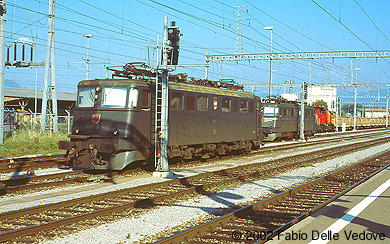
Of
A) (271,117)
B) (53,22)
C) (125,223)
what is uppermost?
(53,22)

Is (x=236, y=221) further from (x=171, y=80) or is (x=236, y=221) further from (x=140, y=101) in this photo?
(x=171, y=80)

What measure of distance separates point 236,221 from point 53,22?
21523mm

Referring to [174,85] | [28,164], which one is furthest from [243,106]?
[28,164]

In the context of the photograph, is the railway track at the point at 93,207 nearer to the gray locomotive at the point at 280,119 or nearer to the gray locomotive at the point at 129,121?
the gray locomotive at the point at 129,121

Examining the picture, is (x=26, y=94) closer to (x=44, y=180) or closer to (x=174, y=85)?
(x=174, y=85)

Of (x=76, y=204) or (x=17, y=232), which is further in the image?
(x=76, y=204)

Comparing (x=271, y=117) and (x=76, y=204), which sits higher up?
(x=271, y=117)

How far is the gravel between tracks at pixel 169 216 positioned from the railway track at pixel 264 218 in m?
0.72

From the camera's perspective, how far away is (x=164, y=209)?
9078mm

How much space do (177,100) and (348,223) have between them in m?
9.31

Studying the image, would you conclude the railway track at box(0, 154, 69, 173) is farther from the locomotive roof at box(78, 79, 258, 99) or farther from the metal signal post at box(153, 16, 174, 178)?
the metal signal post at box(153, 16, 174, 178)

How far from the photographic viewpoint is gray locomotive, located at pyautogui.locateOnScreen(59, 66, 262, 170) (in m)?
13.6

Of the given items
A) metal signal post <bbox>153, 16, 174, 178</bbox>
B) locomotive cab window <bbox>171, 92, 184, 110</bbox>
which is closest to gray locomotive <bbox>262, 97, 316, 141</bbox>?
locomotive cab window <bbox>171, 92, 184, 110</bbox>

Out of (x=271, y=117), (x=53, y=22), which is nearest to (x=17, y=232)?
(x=53, y=22)
